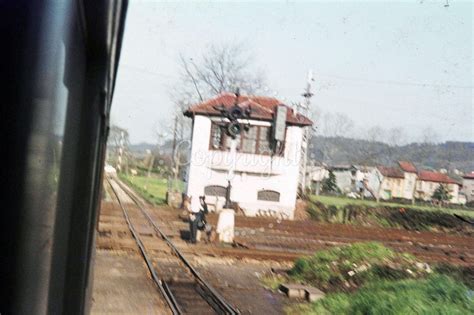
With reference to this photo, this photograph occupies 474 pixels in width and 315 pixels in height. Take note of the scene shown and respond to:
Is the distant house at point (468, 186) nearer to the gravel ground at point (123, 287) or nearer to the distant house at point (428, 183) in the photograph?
the distant house at point (428, 183)

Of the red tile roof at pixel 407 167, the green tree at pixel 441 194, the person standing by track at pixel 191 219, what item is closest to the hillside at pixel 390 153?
the red tile roof at pixel 407 167

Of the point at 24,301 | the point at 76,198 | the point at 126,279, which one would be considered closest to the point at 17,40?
the point at 24,301

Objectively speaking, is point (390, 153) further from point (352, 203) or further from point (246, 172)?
point (246, 172)

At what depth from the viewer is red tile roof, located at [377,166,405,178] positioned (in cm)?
331

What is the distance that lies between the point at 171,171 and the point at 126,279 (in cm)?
79

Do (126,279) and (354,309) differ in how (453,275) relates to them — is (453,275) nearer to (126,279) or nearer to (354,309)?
(354,309)

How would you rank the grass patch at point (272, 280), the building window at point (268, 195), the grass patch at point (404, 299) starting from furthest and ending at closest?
the grass patch at point (272, 280) < the building window at point (268, 195) < the grass patch at point (404, 299)

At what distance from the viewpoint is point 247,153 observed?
333cm

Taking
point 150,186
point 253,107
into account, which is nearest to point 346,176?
point 253,107

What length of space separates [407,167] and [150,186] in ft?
5.00

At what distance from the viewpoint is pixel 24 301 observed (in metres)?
1.10

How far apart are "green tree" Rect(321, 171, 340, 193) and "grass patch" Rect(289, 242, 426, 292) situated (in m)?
0.48

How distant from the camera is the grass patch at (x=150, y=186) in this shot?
10.2 feet

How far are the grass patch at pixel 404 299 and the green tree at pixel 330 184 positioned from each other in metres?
0.61
